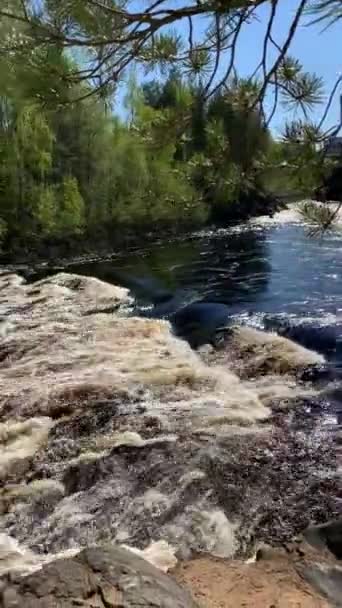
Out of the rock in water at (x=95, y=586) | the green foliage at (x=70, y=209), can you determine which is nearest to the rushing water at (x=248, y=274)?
the green foliage at (x=70, y=209)

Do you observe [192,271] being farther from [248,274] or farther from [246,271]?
[248,274]

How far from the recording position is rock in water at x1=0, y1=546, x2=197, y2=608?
2059mm

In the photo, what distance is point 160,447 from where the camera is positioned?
14.8 feet

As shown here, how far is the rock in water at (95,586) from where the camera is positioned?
2.06 meters

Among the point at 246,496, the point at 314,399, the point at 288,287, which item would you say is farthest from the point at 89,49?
the point at 288,287

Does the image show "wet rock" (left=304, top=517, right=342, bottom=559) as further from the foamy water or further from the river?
the foamy water

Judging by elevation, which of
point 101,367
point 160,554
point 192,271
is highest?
point 192,271

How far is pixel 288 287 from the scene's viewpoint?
1049 centimetres

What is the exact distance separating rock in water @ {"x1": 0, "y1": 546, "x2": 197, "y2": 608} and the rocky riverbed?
2.60 feet

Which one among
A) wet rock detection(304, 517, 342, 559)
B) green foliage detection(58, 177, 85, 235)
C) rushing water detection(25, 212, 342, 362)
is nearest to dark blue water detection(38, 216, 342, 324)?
rushing water detection(25, 212, 342, 362)

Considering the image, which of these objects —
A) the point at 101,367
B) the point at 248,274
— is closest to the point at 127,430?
the point at 101,367

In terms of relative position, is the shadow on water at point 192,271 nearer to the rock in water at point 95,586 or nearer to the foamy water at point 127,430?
the foamy water at point 127,430

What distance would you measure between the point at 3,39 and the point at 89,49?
0.31 m

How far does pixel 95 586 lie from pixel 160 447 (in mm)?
2369
